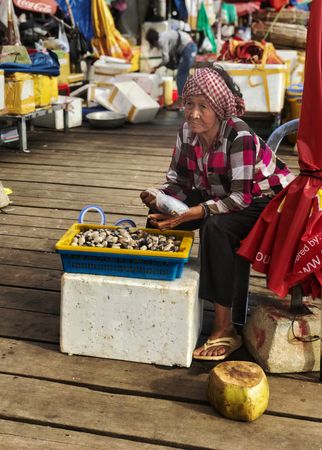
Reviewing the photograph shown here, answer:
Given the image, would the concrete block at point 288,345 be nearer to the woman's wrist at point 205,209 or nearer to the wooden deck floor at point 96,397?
the wooden deck floor at point 96,397

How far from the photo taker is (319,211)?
2.19 meters

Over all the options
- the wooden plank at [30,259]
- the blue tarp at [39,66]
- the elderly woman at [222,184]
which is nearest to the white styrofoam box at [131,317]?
the elderly woman at [222,184]

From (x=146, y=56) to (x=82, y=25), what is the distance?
2067 millimetres

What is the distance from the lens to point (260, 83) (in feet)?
23.3

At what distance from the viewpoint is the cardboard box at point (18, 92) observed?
611 cm

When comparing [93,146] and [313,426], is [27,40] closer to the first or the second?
[93,146]

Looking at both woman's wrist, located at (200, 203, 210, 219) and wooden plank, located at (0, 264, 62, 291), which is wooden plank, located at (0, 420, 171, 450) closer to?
woman's wrist, located at (200, 203, 210, 219)

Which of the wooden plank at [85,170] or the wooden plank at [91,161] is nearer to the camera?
the wooden plank at [85,170]

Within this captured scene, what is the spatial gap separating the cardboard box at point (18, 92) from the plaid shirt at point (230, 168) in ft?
12.5

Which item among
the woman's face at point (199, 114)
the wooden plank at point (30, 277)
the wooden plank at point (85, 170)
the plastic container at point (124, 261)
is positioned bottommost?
the wooden plank at point (85, 170)

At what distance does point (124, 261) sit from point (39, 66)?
15.2ft

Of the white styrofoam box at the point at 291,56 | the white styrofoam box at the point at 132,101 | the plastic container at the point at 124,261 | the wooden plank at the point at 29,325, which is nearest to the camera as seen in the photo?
the plastic container at the point at 124,261

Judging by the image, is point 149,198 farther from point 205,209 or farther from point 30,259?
point 30,259

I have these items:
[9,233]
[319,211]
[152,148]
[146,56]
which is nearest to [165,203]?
[319,211]
